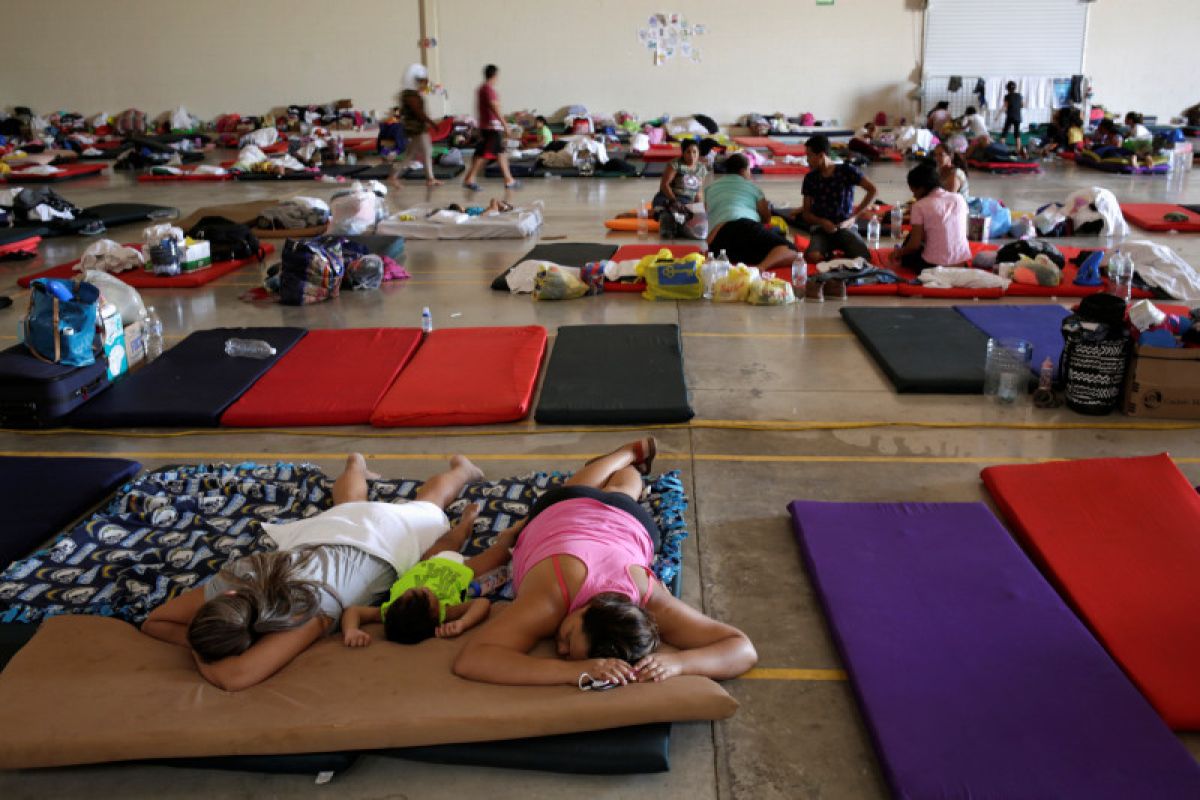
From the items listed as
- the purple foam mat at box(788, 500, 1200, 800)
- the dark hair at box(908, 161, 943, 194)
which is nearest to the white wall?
the dark hair at box(908, 161, 943, 194)

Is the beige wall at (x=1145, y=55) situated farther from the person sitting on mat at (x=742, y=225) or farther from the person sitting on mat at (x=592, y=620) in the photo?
the person sitting on mat at (x=592, y=620)

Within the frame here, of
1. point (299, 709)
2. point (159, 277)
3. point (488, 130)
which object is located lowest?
point (299, 709)

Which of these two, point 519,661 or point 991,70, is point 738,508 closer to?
point 519,661

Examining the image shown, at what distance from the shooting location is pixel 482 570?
3.94 metres

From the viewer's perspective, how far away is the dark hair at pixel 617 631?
3.20m

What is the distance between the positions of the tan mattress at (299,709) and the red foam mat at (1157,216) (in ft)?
32.5

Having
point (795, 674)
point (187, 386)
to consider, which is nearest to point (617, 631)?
point (795, 674)

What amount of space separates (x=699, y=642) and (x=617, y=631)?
0.36 meters

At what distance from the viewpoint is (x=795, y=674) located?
11.4ft

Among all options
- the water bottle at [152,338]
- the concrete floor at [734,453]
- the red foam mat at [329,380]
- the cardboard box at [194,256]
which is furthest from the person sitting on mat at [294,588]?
the cardboard box at [194,256]

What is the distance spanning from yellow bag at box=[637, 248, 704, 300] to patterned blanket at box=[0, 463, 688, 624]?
3.70 meters

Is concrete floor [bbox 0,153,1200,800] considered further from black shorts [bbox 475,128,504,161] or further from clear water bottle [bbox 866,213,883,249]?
black shorts [bbox 475,128,504,161]

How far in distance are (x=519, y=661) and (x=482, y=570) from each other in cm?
78

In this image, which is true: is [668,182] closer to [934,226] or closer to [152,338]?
[934,226]
